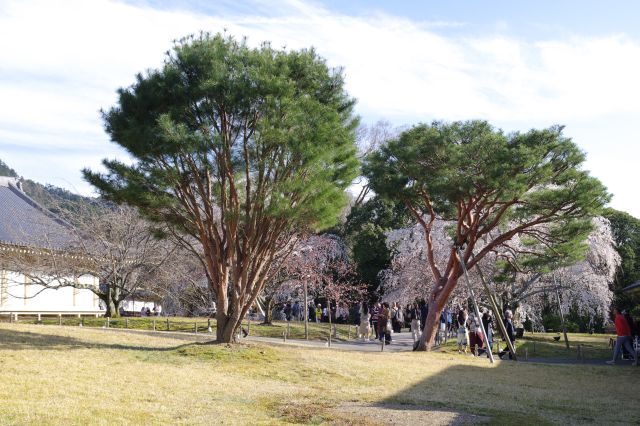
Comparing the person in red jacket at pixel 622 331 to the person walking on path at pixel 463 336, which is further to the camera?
the person walking on path at pixel 463 336

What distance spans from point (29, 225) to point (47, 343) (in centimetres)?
1656

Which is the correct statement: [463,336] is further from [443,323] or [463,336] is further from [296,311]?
[296,311]

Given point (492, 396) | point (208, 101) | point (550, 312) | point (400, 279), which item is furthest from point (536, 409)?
point (550, 312)

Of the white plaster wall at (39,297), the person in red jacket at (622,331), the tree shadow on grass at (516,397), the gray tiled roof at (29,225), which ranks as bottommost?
the tree shadow on grass at (516,397)

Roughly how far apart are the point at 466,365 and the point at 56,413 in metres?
13.9

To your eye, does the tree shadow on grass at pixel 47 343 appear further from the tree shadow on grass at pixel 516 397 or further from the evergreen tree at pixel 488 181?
the evergreen tree at pixel 488 181

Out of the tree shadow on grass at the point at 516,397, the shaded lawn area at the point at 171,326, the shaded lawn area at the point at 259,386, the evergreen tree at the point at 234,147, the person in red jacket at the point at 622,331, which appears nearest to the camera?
the shaded lawn area at the point at 259,386

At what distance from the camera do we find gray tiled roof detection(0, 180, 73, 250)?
93.2 ft

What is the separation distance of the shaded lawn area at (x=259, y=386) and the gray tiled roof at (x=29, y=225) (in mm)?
9935

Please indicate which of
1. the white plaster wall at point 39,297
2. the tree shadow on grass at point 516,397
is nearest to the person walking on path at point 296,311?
the white plaster wall at point 39,297

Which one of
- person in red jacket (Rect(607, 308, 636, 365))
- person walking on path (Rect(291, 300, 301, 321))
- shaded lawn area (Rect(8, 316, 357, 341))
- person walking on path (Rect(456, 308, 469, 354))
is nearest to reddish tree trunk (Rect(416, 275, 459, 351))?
person walking on path (Rect(456, 308, 469, 354))

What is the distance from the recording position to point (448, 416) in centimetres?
974

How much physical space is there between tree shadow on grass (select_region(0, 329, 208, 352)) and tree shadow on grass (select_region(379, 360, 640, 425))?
283 inches

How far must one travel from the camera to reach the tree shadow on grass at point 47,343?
15094 millimetres
